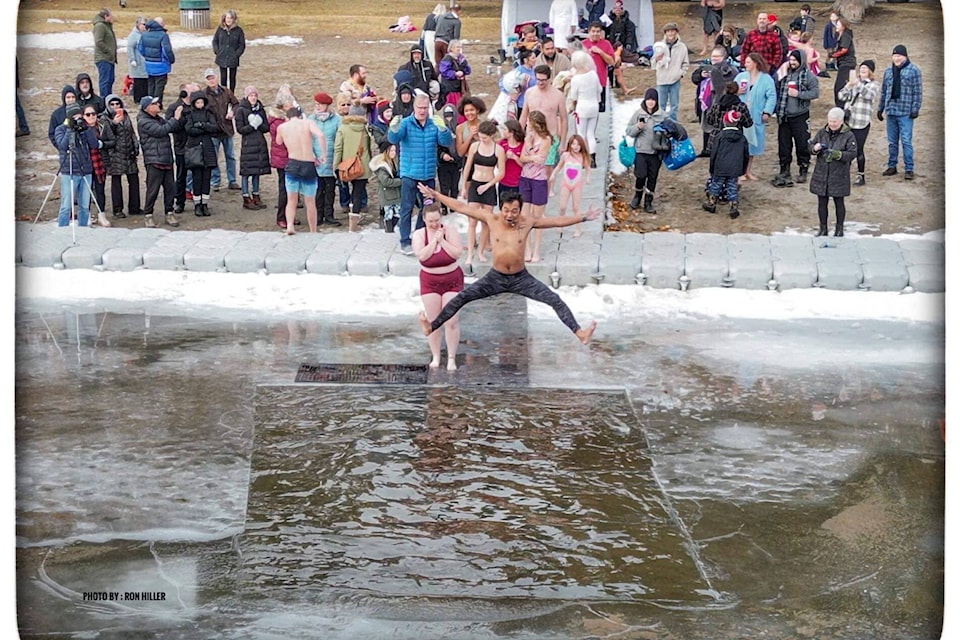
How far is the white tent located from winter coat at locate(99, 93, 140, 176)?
8810 millimetres

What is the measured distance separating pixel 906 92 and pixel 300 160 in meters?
8.41

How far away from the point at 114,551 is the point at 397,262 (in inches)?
265

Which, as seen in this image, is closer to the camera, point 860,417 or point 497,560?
point 497,560

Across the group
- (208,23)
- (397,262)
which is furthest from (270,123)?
(208,23)

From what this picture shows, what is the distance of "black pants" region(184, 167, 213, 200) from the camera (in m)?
17.0

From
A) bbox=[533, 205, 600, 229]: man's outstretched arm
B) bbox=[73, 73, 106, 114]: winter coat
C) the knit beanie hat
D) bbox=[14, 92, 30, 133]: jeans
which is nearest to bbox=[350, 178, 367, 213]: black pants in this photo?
bbox=[73, 73, 106, 114]: winter coat

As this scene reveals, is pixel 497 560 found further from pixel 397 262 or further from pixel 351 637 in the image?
pixel 397 262

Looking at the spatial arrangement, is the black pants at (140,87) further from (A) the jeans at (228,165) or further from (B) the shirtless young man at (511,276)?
(B) the shirtless young man at (511,276)

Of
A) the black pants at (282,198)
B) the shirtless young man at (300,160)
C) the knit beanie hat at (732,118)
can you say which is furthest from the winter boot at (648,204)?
the black pants at (282,198)

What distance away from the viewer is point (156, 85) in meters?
21.3

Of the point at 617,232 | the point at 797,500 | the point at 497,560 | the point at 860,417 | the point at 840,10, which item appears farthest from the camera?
the point at 840,10

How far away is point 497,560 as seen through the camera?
29.7 ft

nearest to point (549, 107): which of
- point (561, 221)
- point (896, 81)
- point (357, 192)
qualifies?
point (357, 192)

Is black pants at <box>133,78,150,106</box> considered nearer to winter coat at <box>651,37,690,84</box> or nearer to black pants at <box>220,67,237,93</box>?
black pants at <box>220,67,237,93</box>
